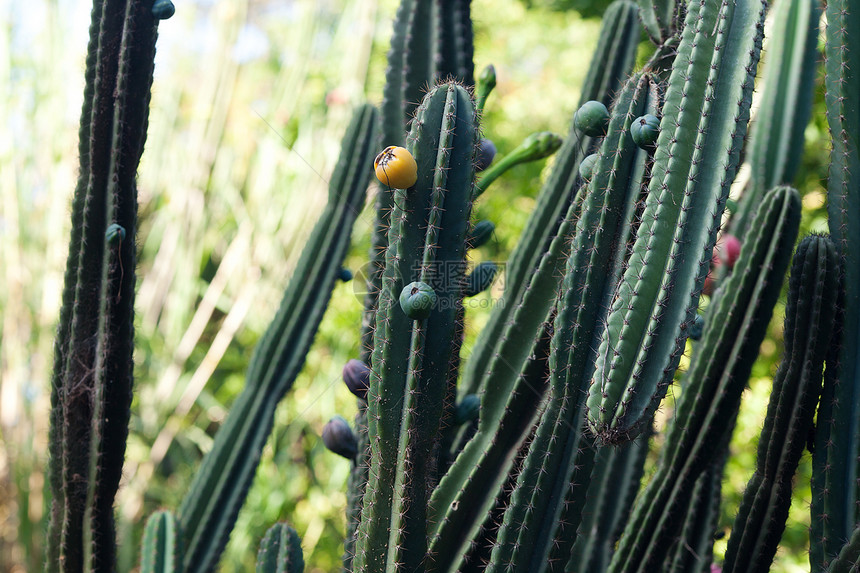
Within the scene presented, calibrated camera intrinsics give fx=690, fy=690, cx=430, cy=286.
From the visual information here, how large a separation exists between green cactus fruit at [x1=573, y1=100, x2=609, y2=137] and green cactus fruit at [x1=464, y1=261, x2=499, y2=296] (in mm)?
287

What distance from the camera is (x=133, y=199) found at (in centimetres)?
138

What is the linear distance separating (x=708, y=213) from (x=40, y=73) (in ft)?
12.6

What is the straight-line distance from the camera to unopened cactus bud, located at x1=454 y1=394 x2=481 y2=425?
3.92ft

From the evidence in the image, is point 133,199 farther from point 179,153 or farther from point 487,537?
point 179,153

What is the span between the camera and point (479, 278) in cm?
123

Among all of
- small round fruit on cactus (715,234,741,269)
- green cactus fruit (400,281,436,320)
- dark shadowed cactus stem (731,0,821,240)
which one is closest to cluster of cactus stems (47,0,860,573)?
green cactus fruit (400,281,436,320)

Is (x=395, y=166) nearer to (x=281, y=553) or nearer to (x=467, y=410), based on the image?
(x=467, y=410)

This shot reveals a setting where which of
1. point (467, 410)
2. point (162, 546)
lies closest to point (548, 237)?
point (467, 410)

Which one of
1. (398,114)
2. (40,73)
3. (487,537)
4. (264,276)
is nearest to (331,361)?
(264,276)

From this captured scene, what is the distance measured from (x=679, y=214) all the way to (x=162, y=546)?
1318mm

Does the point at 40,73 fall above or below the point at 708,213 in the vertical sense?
above

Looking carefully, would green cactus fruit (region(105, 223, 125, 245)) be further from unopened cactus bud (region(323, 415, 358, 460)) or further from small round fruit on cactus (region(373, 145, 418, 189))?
small round fruit on cactus (region(373, 145, 418, 189))

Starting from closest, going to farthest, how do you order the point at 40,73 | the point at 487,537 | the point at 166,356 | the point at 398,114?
1. the point at 487,537
2. the point at 398,114
3. the point at 40,73
4. the point at 166,356

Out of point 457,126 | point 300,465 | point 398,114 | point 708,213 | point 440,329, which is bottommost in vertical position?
point 300,465
